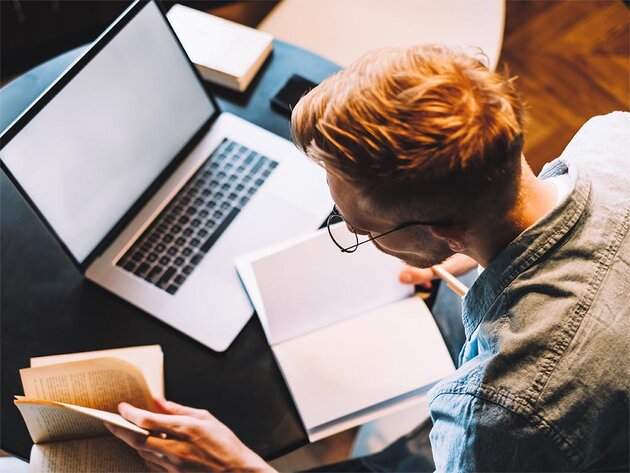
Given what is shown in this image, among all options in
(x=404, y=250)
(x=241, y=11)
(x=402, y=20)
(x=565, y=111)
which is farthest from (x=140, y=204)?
(x=565, y=111)

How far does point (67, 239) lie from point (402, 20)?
99 centimetres

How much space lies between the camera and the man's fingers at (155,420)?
33.4 inches

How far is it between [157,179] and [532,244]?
626mm

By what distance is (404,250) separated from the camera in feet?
2.59

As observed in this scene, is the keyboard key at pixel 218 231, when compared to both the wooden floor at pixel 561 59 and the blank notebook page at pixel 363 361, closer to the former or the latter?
the blank notebook page at pixel 363 361

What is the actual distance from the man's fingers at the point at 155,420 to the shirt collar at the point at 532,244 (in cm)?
42

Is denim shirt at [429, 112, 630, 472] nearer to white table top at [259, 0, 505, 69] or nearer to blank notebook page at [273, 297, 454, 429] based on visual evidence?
blank notebook page at [273, 297, 454, 429]

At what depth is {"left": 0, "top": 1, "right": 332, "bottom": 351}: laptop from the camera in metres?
0.89

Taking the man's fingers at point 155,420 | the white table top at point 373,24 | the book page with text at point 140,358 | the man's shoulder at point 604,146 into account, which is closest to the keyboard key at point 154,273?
the book page with text at point 140,358

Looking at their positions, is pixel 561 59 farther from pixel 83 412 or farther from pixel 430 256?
pixel 83 412

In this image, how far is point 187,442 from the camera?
2.85ft

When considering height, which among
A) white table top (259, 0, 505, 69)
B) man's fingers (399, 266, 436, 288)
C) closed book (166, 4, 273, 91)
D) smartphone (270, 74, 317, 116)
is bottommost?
man's fingers (399, 266, 436, 288)

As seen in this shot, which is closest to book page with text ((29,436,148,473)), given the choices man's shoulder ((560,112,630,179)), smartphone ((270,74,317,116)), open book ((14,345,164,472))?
open book ((14,345,164,472))

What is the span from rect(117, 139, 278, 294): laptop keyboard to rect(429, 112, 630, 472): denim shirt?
449 millimetres
